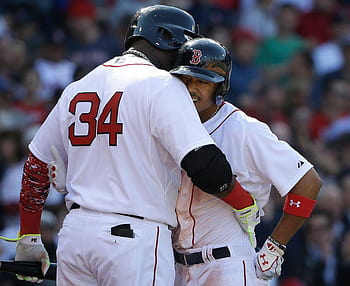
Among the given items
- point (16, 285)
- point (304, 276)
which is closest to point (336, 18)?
point (304, 276)

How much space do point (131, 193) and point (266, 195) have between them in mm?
835

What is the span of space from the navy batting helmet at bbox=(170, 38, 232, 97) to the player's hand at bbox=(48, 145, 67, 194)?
0.83m

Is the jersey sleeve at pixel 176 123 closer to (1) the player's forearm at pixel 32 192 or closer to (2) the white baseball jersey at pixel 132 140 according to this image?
(2) the white baseball jersey at pixel 132 140

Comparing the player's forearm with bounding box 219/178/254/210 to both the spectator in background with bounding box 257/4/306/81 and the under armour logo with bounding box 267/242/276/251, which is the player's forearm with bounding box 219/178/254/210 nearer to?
the under armour logo with bounding box 267/242/276/251

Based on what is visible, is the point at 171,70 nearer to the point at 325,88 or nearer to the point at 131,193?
the point at 131,193

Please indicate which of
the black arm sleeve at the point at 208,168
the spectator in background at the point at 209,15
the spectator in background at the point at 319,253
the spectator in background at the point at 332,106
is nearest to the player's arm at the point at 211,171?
the black arm sleeve at the point at 208,168

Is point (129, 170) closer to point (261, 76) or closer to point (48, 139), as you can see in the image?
point (48, 139)

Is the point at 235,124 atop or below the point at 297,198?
atop

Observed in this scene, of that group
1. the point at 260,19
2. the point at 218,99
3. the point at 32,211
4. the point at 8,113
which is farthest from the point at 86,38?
the point at 218,99

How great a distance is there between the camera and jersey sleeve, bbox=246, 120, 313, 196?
4.60 m

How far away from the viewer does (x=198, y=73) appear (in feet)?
15.0

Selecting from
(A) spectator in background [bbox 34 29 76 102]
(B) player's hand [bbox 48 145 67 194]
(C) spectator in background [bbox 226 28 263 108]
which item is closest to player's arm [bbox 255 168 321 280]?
(B) player's hand [bbox 48 145 67 194]

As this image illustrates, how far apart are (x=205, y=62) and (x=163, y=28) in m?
0.35

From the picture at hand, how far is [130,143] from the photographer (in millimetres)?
4473
